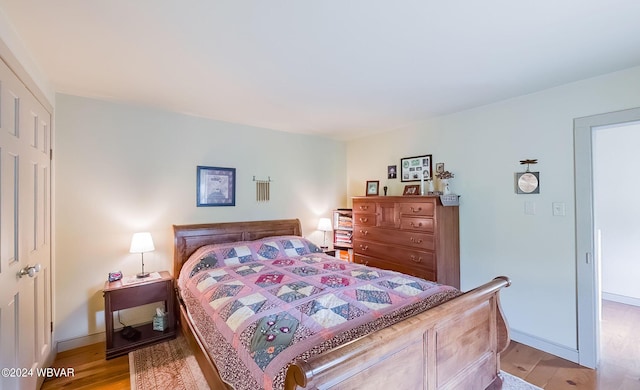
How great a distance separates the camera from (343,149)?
4742 mm

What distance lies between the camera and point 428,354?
4.29 feet

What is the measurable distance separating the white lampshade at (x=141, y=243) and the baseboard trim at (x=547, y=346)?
142 inches

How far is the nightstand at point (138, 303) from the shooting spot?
2453 mm

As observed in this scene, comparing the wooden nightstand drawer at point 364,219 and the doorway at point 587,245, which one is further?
the wooden nightstand drawer at point 364,219

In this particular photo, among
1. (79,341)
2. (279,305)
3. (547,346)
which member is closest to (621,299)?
(547,346)

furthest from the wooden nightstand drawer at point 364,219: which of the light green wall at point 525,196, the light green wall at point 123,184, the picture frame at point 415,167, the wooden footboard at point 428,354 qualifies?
the wooden footboard at point 428,354

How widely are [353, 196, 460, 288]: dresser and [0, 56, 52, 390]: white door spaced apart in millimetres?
3181

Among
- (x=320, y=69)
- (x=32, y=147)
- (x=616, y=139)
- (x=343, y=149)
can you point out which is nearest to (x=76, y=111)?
(x=32, y=147)

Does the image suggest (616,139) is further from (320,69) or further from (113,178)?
(113,178)

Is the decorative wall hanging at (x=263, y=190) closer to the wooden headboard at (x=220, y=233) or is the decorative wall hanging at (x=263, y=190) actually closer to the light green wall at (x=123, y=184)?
the light green wall at (x=123, y=184)

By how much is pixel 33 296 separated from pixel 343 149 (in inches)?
158

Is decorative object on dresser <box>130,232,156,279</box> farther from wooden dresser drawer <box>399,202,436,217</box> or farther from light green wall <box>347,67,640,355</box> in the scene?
light green wall <box>347,67,640,355</box>

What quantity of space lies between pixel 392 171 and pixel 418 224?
1.11m

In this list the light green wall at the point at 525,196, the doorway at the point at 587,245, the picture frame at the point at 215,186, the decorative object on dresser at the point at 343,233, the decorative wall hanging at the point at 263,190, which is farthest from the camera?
the decorative object on dresser at the point at 343,233
